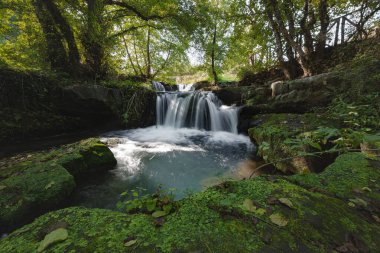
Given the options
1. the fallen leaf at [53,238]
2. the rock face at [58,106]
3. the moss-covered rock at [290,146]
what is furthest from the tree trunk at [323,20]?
the fallen leaf at [53,238]

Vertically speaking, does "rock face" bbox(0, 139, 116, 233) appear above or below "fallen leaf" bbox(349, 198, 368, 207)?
below

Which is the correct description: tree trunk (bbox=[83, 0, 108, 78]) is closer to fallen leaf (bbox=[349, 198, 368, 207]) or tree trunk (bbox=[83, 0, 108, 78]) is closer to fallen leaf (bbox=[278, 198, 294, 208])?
fallen leaf (bbox=[278, 198, 294, 208])

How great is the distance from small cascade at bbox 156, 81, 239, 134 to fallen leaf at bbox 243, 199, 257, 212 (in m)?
6.83

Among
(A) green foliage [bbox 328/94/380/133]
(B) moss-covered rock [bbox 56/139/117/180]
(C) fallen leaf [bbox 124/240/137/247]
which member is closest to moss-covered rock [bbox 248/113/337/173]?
(A) green foliage [bbox 328/94/380/133]

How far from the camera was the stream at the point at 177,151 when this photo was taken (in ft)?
11.4

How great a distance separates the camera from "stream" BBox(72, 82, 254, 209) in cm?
348

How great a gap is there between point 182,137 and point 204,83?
10.2 meters

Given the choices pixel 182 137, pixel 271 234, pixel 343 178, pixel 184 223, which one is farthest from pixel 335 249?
pixel 182 137

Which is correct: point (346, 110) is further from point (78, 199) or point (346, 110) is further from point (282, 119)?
point (78, 199)

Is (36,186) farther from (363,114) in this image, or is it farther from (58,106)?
(363,114)

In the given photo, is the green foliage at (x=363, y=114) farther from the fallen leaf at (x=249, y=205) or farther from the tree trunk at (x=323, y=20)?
the tree trunk at (x=323, y=20)

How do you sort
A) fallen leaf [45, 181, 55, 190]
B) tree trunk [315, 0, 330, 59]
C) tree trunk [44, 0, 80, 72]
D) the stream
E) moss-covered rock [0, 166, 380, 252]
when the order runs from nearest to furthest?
moss-covered rock [0, 166, 380, 252] < fallen leaf [45, 181, 55, 190] < the stream < tree trunk [44, 0, 80, 72] < tree trunk [315, 0, 330, 59]

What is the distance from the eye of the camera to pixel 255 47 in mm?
11562

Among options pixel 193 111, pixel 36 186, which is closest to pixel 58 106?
pixel 36 186
